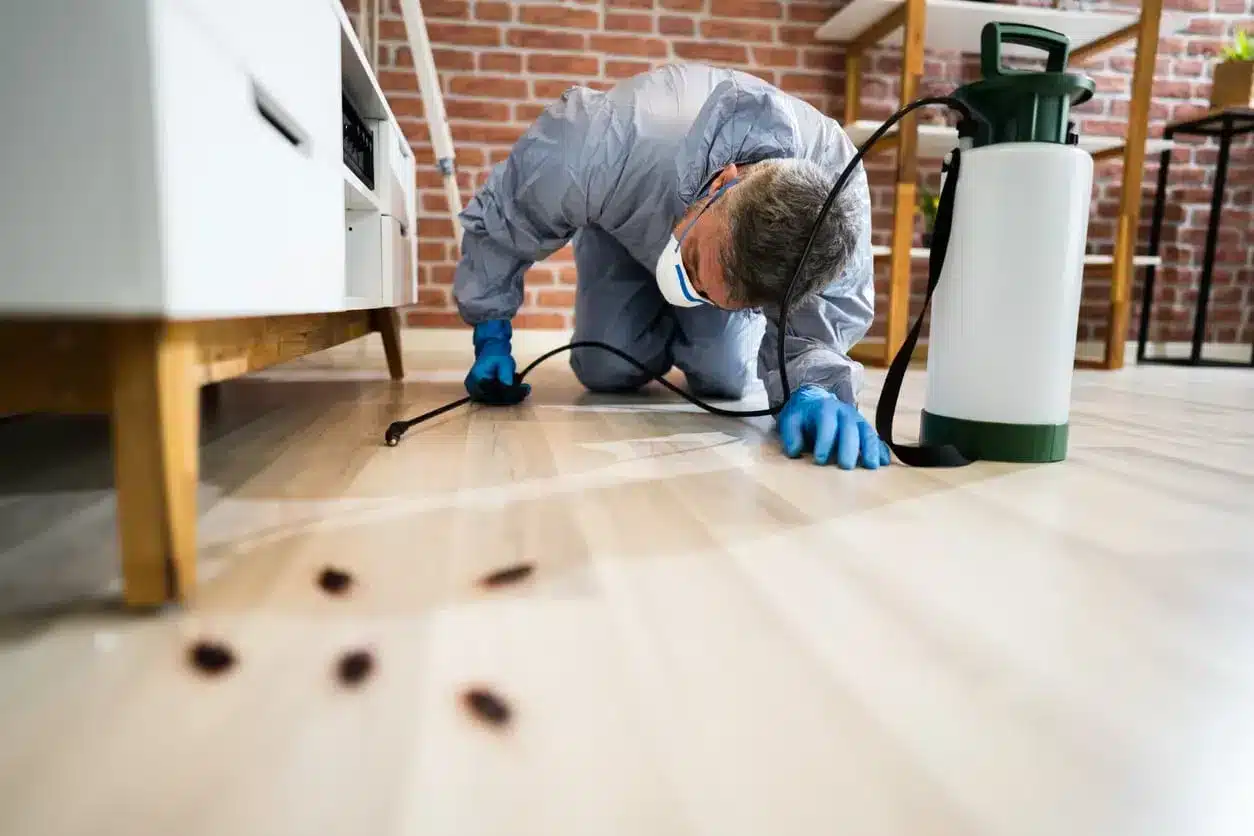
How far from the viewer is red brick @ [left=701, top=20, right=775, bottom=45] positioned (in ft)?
10.2

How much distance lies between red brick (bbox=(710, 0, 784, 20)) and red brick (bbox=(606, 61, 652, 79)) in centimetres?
33

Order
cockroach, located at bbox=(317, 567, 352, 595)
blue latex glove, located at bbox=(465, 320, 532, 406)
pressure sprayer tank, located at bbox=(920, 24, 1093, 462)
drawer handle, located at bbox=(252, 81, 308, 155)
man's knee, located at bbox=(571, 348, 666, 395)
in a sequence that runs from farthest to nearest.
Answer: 1. man's knee, located at bbox=(571, 348, 666, 395)
2. blue latex glove, located at bbox=(465, 320, 532, 406)
3. pressure sprayer tank, located at bbox=(920, 24, 1093, 462)
4. drawer handle, located at bbox=(252, 81, 308, 155)
5. cockroach, located at bbox=(317, 567, 352, 595)

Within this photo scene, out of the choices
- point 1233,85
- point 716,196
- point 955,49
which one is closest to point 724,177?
point 716,196

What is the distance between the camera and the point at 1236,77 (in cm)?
309

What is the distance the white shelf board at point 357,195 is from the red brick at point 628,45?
1738 mm

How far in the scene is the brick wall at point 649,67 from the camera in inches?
118

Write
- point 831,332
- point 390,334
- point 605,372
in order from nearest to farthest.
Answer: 1. point 831,332
2. point 605,372
3. point 390,334

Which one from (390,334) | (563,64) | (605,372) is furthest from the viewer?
(563,64)

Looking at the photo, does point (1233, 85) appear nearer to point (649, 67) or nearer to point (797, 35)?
point (797, 35)

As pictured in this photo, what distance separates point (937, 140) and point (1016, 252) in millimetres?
2221

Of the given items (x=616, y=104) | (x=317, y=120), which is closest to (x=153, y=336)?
(x=317, y=120)

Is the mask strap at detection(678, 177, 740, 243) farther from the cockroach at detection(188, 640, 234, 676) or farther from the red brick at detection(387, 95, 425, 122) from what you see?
the red brick at detection(387, 95, 425, 122)

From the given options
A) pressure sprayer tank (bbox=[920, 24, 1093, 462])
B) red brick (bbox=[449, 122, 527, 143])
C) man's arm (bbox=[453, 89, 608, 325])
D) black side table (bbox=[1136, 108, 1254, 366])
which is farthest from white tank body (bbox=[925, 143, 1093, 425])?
black side table (bbox=[1136, 108, 1254, 366])

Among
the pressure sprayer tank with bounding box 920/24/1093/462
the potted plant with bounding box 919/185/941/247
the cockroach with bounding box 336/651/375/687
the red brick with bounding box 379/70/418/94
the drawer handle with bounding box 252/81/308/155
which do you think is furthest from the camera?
the potted plant with bounding box 919/185/941/247
